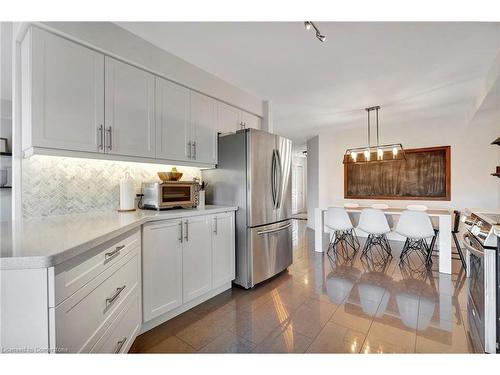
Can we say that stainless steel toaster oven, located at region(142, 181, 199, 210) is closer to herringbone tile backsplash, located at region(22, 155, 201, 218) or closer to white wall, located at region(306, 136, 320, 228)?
herringbone tile backsplash, located at region(22, 155, 201, 218)

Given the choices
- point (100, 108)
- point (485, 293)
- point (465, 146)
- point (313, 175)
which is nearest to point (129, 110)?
point (100, 108)

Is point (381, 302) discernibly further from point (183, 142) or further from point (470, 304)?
point (183, 142)

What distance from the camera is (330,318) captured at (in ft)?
6.59

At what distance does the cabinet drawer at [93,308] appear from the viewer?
885 mm

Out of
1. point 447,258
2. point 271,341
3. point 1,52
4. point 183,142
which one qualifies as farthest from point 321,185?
point 1,52

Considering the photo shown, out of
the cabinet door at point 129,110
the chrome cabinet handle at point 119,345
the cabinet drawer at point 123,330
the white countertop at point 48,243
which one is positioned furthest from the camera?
the cabinet door at point 129,110

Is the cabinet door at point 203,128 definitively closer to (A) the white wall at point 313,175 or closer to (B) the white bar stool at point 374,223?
(B) the white bar stool at point 374,223

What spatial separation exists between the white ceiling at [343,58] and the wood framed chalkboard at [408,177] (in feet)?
3.70

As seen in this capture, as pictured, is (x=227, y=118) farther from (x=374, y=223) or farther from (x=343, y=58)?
(x=374, y=223)

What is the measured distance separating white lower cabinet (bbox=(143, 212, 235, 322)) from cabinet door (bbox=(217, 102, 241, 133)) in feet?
3.80

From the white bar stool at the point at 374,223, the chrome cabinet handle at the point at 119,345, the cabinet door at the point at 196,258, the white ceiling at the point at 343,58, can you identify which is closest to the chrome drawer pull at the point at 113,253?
the chrome cabinet handle at the point at 119,345

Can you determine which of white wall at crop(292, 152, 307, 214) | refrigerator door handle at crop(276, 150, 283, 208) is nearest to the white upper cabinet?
refrigerator door handle at crop(276, 150, 283, 208)

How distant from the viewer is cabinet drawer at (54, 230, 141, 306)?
33.9 inches

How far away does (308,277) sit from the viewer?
9.71 feet
